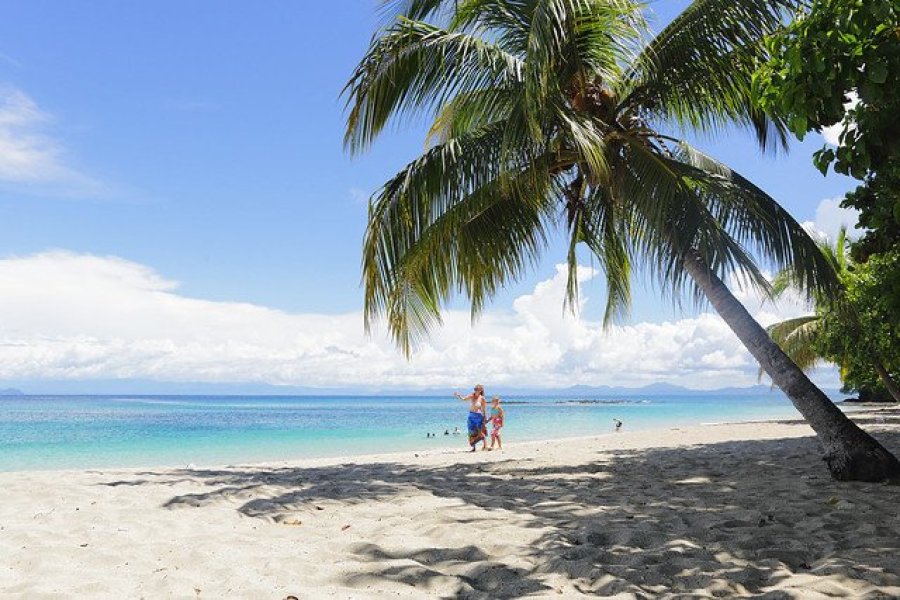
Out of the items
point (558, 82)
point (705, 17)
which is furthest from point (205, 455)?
point (705, 17)

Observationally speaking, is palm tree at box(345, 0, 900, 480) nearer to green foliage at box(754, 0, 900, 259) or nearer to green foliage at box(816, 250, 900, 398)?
green foliage at box(754, 0, 900, 259)

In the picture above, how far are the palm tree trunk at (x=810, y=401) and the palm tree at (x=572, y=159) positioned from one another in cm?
2

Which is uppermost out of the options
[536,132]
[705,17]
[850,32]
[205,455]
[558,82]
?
[705,17]

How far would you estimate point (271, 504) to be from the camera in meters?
6.08

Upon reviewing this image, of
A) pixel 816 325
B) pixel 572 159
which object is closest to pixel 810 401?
pixel 572 159

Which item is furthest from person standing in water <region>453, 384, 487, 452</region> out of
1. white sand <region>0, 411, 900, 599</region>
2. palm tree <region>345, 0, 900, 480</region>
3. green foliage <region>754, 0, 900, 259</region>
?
green foliage <region>754, 0, 900, 259</region>

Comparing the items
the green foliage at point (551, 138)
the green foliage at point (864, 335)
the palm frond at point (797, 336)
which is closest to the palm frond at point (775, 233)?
the green foliage at point (551, 138)

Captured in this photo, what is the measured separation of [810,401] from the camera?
23.4ft

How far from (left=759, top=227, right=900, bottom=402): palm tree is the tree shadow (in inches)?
76.2

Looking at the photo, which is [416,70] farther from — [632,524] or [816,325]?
[816,325]

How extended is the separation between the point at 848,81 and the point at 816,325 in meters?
20.0

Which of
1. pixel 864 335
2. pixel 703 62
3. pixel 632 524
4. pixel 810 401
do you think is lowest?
pixel 632 524

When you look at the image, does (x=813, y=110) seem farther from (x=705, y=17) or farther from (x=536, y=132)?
(x=705, y=17)

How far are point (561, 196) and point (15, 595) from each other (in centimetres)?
799
